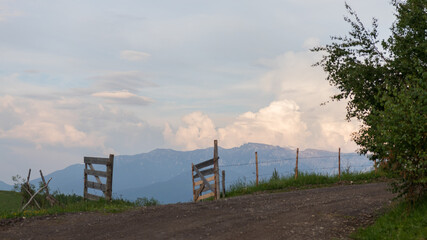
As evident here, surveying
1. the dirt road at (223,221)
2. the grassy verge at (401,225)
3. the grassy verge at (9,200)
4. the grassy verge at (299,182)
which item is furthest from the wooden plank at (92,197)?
the grassy verge at (401,225)

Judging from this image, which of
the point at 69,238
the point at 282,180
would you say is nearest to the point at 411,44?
the point at 282,180

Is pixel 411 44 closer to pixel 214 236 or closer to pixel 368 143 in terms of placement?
pixel 368 143

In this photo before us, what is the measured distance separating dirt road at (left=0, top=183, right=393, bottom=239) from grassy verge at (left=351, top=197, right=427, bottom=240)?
2.13ft

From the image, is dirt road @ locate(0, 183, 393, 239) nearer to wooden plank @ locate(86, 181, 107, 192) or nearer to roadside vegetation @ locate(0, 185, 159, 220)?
roadside vegetation @ locate(0, 185, 159, 220)

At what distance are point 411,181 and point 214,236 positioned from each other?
5838 millimetres

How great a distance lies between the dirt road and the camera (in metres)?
12.3

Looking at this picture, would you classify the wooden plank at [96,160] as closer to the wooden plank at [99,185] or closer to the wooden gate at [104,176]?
the wooden gate at [104,176]

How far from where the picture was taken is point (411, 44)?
19.8 m

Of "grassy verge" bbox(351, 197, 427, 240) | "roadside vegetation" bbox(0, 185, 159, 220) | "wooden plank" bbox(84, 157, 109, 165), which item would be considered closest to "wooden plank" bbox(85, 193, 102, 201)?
"roadside vegetation" bbox(0, 185, 159, 220)

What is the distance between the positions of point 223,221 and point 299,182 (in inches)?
490

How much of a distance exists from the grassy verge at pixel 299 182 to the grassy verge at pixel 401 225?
11.3 metres

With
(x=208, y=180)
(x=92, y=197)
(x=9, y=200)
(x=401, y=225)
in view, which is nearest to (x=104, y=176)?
(x=92, y=197)

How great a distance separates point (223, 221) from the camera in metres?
13.8

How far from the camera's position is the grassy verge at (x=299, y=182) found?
2441cm
